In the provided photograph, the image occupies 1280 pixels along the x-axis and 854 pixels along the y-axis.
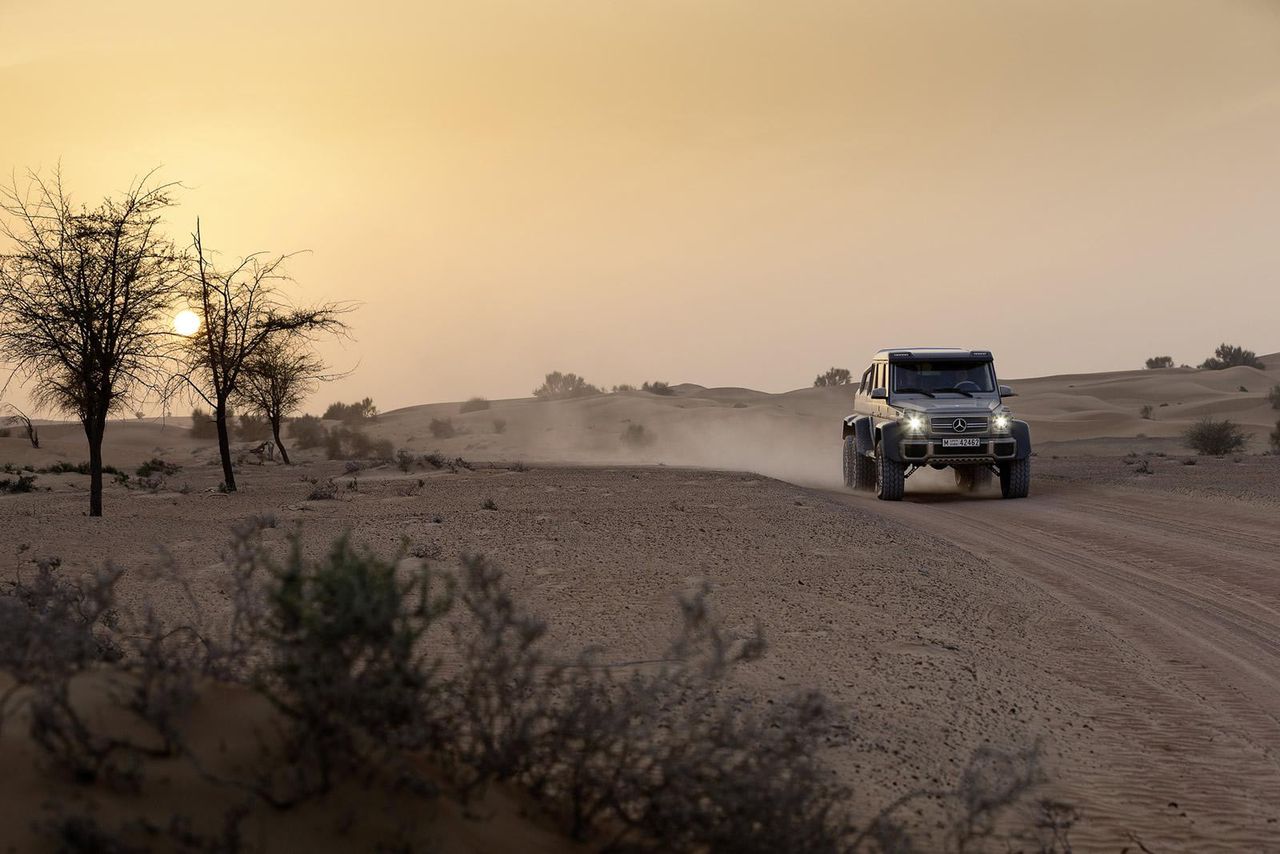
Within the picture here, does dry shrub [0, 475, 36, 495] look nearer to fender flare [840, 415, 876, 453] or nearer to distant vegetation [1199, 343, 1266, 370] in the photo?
fender flare [840, 415, 876, 453]

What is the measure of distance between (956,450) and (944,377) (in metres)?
1.78

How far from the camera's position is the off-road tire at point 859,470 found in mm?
23391

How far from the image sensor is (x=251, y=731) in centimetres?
357

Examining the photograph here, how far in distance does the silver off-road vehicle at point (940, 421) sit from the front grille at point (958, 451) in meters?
0.02

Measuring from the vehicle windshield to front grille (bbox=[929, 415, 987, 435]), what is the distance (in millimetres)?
934

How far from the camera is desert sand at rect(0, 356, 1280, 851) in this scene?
5.70m

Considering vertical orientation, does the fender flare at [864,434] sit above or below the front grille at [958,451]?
above

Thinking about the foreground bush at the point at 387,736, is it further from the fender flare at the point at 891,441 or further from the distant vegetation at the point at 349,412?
the distant vegetation at the point at 349,412

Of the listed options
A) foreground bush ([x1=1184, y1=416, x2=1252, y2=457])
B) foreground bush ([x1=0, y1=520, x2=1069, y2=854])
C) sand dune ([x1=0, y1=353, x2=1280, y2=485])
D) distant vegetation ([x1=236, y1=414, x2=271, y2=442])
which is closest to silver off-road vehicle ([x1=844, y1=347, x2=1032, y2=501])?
sand dune ([x1=0, y1=353, x2=1280, y2=485])

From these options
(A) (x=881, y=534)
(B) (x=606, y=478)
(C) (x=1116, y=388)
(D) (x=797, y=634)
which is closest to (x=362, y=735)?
(D) (x=797, y=634)

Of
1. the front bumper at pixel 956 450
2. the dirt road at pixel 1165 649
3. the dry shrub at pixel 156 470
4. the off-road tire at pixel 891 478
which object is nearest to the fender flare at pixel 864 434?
the off-road tire at pixel 891 478

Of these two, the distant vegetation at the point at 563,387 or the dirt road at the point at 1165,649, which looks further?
the distant vegetation at the point at 563,387

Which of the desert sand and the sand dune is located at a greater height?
the sand dune

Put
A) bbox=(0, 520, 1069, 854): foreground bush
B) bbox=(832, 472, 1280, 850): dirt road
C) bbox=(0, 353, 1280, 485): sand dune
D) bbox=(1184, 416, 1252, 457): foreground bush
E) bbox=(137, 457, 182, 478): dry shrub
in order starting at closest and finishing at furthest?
bbox=(0, 520, 1069, 854): foreground bush
bbox=(832, 472, 1280, 850): dirt road
bbox=(137, 457, 182, 478): dry shrub
bbox=(1184, 416, 1252, 457): foreground bush
bbox=(0, 353, 1280, 485): sand dune
